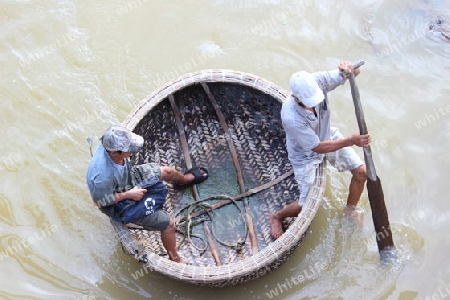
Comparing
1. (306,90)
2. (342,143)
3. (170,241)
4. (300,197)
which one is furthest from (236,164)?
(306,90)

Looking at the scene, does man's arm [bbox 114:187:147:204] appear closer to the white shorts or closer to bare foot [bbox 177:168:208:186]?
bare foot [bbox 177:168:208:186]

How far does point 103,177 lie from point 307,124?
4.57ft

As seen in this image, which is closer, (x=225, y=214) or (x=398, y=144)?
(x=225, y=214)

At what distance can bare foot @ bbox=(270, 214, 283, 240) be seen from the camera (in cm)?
416

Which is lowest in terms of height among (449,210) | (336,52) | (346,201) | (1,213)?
(449,210)

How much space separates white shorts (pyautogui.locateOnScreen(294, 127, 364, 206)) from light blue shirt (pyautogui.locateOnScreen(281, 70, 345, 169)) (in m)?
0.04

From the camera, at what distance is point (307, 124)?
145 inches

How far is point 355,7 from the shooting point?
594 cm

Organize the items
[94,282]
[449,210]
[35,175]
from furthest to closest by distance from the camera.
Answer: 1. [35,175]
2. [449,210]
3. [94,282]

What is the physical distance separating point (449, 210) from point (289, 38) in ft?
7.86

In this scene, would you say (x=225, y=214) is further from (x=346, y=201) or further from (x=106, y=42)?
(x=106, y=42)

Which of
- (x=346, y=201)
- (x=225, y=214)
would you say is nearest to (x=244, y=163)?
(x=225, y=214)

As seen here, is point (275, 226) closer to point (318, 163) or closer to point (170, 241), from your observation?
point (318, 163)

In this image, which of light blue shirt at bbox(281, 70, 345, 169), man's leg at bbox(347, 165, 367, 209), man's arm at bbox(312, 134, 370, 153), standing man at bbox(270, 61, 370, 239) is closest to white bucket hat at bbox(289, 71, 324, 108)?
standing man at bbox(270, 61, 370, 239)
